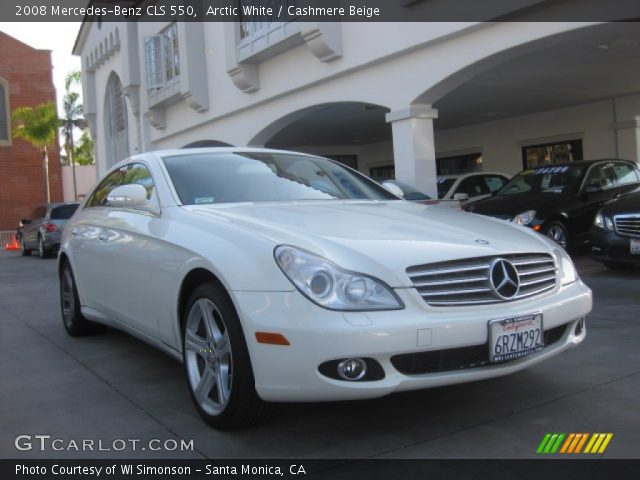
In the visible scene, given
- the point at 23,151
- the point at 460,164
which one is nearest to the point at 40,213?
the point at 460,164

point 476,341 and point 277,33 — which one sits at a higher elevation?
point 277,33

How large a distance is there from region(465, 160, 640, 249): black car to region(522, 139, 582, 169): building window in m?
6.44

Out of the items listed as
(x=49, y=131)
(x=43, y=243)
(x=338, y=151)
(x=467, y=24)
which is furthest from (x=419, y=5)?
(x=49, y=131)

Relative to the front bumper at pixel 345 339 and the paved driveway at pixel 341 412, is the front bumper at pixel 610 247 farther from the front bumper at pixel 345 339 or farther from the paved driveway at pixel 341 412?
the front bumper at pixel 345 339

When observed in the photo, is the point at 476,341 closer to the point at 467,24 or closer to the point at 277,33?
the point at 467,24

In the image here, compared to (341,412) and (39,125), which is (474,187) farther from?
(39,125)

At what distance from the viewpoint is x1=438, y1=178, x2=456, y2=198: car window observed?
42.6 ft

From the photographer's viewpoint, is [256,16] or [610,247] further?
[256,16]

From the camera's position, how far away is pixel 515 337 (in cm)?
318

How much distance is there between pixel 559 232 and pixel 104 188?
666 centimetres

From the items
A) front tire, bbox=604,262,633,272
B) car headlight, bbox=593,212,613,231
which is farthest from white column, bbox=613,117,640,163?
car headlight, bbox=593,212,613,231

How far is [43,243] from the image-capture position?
17.7 metres

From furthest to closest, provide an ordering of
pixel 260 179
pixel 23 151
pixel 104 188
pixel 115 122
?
1. pixel 23 151
2. pixel 115 122
3. pixel 104 188
4. pixel 260 179
